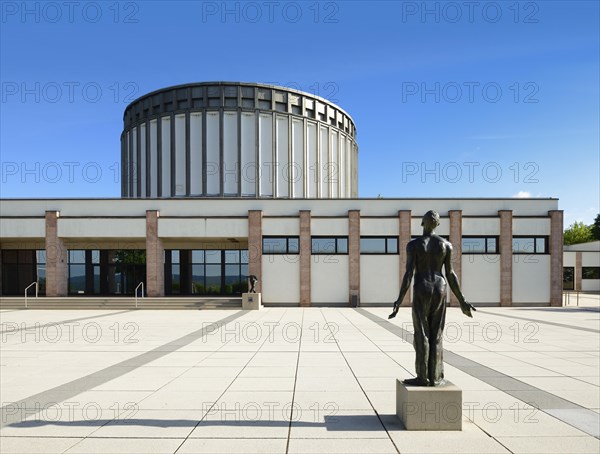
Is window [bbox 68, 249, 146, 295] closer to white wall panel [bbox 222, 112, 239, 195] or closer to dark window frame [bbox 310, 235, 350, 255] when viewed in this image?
white wall panel [bbox 222, 112, 239, 195]

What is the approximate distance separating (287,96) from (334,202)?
20.4 meters

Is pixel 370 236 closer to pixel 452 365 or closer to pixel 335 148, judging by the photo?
pixel 452 365

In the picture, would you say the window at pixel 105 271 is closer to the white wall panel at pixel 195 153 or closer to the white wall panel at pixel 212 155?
the white wall panel at pixel 195 153

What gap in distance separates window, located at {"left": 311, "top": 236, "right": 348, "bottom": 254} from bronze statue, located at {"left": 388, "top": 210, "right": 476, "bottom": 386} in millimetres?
23051

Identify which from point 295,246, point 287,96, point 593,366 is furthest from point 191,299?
Answer: point 287,96

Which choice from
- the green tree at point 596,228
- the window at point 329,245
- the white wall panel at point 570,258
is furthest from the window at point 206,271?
the green tree at point 596,228

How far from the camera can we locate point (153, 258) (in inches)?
1158

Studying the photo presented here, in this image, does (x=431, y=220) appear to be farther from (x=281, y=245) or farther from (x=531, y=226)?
(x=531, y=226)

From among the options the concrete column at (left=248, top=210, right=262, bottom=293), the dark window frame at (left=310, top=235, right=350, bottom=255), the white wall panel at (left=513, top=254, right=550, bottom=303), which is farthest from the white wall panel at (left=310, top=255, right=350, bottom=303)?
the white wall panel at (left=513, top=254, right=550, bottom=303)

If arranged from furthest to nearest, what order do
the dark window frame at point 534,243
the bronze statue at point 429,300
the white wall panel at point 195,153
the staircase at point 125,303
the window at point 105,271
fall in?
the white wall panel at point 195,153 → the window at point 105,271 → the dark window frame at point 534,243 → the staircase at point 125,303 → the bronze statue at point 429,300

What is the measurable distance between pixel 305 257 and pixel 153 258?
11.2 m

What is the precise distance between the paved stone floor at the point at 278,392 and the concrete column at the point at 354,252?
12997mm

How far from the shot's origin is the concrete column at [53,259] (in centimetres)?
2961

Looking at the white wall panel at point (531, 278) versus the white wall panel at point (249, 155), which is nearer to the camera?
the white wall panel at point (531, 278)
